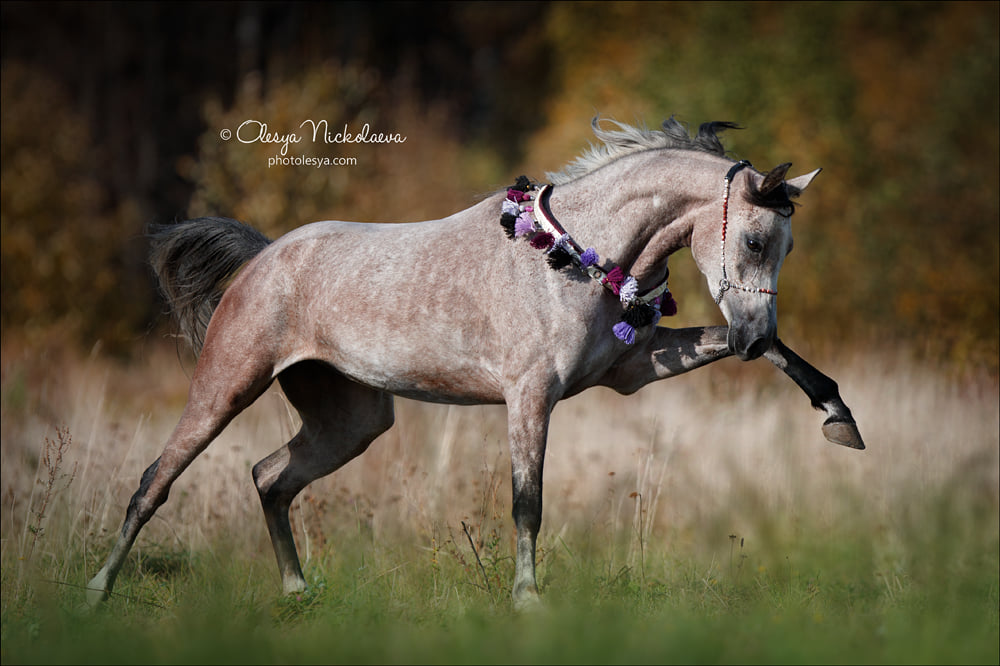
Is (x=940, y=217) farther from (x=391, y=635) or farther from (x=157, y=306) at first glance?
(x=391, y=635)

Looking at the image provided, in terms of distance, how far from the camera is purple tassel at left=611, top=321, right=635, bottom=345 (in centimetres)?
518

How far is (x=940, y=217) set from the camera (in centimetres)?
1616

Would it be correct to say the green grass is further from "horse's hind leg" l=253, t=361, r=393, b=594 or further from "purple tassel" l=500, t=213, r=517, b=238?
"purple tassel" l=500, t=213, r=517, b=238

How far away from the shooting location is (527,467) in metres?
5.17

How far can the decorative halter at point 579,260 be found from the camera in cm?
515

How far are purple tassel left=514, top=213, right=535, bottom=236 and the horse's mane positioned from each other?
1.15 feet

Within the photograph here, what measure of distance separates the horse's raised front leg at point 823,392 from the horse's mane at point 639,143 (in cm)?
109

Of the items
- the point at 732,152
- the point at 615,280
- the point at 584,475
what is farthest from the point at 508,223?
the point at 732,152

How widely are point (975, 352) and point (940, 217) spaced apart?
170 inches

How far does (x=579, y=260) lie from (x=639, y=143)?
2.59 ft

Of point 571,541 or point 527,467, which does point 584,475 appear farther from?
point 527,467

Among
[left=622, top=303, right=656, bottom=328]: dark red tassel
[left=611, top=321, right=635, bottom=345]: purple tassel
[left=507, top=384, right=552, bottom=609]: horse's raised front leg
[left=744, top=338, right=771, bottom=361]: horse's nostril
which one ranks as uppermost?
[left=622, top=303, right=656, bottom=328]: dark red tassel

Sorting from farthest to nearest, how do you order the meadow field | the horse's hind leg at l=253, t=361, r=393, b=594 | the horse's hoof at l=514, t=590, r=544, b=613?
the horse's hind leg at l=253, t=361, r=393, b=594 → the horse's hoof at l=514, t=590, r=544, b=613 → the meadow field

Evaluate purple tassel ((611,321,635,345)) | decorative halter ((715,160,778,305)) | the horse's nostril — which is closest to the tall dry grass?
purple tassel ((611,321,635,345))
